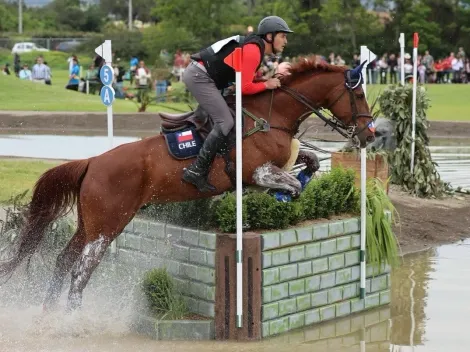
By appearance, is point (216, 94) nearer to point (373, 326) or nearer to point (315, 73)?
point (315, 73)

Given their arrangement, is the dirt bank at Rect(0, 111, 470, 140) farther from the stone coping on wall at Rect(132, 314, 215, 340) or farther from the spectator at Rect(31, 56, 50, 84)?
the stone coping on wall at Rect(132, 314, 215, 340)

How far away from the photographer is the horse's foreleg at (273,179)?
7141 millimetres

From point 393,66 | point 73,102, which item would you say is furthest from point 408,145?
point 393,66

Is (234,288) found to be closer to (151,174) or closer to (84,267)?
(151,174)

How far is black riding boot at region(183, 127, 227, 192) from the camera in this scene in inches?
278

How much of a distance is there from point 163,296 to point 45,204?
1.22m

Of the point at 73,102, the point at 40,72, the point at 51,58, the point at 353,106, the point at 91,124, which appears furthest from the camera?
the point at 51,58

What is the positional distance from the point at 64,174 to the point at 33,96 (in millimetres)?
20230

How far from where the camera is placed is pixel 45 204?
757 centimetres

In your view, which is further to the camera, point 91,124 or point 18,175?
point 91,124

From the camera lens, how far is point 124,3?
99.1 m

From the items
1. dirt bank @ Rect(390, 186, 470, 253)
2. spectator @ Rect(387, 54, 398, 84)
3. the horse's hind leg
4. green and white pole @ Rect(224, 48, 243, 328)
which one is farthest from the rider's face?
spectator @ Rect(387, 54, 398, 84)

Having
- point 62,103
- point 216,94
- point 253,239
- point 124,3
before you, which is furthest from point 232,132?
point 124,3

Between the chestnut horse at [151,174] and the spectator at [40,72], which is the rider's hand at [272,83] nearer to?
the chestnut horse at [151,174]
